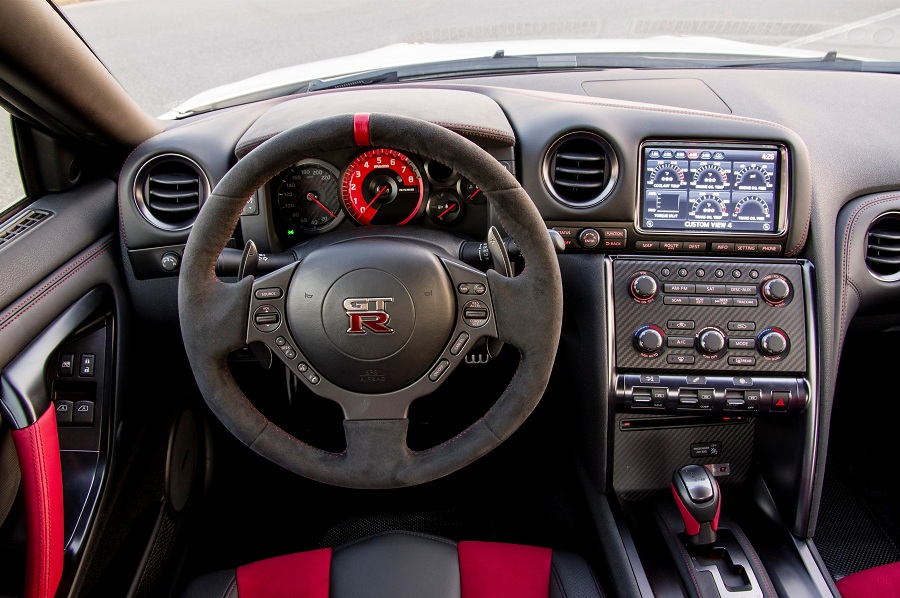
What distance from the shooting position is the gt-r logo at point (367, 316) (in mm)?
1260

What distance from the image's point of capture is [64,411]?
61.5 inches

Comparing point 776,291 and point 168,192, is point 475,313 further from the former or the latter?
point 168,192

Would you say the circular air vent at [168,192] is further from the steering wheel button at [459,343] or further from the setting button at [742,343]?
the setting button at [742,343]

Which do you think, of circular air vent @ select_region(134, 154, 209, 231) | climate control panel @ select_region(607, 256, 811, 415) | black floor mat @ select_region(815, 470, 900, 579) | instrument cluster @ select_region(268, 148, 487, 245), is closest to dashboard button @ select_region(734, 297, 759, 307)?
climate control panel @ select_region(607, 256, 811, 415)

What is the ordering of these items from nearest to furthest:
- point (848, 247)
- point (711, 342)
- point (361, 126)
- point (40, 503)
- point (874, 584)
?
1. point (361, 126)
2. point (40, 503)
3. point (874, 584)
4. point (711, 342)
5. point (848, 247)

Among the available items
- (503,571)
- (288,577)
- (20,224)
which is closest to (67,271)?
(20,224)

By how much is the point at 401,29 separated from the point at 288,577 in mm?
1854

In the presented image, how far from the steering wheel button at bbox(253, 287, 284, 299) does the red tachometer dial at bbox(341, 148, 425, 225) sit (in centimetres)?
40

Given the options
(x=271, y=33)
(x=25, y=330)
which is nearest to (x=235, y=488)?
(x=25, y=330)

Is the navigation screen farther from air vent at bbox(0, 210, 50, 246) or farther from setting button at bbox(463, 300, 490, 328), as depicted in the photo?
air vent at bbox(0, 210, 50, 246)

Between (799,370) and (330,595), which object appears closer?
(330,595)

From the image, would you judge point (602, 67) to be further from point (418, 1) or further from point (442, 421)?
point (442, 421)

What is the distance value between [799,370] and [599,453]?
543 mm

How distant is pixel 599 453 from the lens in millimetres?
1779
